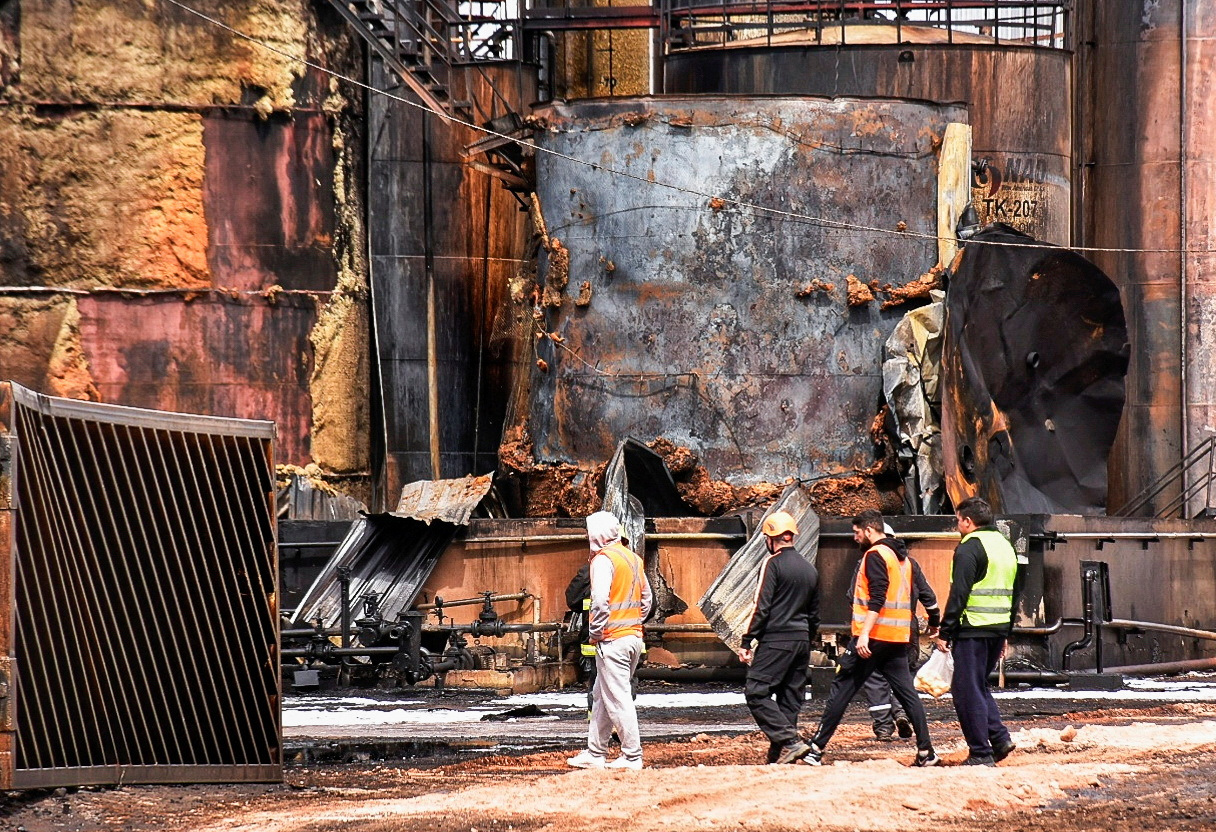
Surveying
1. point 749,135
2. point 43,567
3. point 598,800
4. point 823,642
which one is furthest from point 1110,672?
point 43,567

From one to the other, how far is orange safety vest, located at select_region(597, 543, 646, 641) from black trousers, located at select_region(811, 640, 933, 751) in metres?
1.23

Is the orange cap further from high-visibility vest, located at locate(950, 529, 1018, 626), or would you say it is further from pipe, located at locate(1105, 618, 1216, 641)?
pipe, located at locate(1105, 618, 1216, 641)

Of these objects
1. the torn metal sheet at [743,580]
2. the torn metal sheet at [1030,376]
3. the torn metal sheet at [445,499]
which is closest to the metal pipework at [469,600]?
the torn metal sheet at [445,499]

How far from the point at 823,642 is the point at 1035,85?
11.6 metres

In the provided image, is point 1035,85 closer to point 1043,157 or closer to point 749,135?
point 1043,157

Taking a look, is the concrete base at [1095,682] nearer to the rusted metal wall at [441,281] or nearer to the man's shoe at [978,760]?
the man's shoe at [978,760]

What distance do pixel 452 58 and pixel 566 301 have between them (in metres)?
4.85

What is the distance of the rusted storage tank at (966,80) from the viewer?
27.8 m

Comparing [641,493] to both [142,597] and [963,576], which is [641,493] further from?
[142,597]

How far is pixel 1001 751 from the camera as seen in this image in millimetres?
11734

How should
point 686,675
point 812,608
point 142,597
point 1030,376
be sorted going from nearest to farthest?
point 142,597
point 812,608
point 686,675
point 1030,376

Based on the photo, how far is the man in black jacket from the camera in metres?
12.0

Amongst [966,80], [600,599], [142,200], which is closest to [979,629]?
[600,599]

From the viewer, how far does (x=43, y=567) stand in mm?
10555
